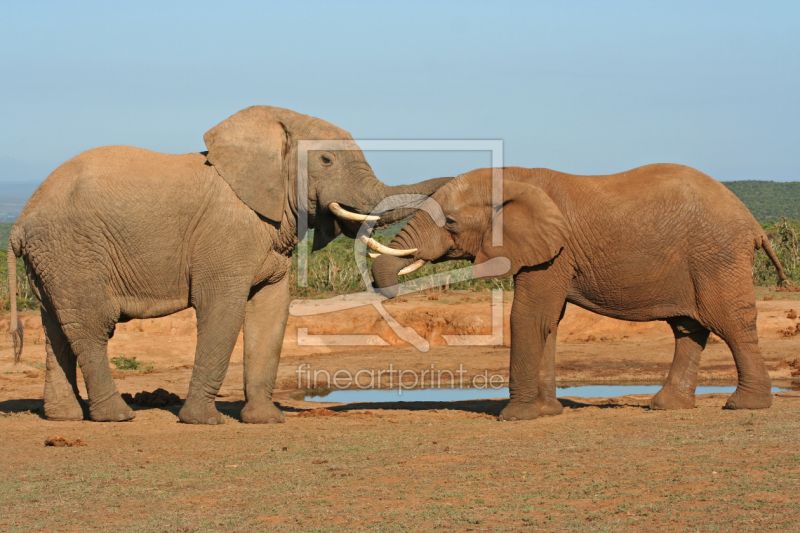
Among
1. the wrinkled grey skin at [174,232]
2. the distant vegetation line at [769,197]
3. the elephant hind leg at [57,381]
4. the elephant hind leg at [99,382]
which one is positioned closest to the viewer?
the wrinkled grey skin at [174,232]

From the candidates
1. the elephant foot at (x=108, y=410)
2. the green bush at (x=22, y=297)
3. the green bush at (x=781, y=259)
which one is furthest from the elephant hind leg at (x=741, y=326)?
the green bush at (x=781, y=259)

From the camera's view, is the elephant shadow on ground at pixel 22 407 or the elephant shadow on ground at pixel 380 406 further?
the elephant shadow on ground at pixel 380 406

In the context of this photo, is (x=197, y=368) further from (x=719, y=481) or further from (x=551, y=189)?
(x=719, y=481)

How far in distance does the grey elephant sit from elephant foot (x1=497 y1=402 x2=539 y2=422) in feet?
0.04

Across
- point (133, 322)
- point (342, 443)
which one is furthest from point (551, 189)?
point (133, 322)

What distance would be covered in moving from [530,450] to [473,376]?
26.7 feet

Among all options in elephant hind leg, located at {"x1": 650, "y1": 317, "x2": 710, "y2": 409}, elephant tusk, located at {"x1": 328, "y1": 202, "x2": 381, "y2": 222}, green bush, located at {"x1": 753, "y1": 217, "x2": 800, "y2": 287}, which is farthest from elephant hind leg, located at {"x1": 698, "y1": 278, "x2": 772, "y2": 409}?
green bush, located at {"x1": 753, "y1": 217, "x2": 800, "y2": 287}

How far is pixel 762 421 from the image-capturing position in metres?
8.69

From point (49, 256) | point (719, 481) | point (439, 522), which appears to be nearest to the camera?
point (439, 522)

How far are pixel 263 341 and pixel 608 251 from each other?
4.03 meters

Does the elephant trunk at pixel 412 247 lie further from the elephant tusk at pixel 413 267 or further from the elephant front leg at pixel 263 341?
the elephant front leg at pixel 263 341

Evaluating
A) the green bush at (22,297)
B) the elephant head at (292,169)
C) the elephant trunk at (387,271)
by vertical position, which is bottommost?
the green bush at (22,297)

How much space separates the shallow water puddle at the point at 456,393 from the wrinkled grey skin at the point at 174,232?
4.49 meters

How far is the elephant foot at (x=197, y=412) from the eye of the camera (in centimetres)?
966
